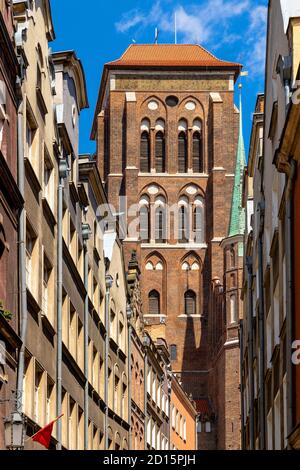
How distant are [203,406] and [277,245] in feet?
268

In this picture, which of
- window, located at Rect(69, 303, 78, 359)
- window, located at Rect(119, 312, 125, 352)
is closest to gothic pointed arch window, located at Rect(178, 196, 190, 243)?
window, located at Rect(119, 312, 125, 352)


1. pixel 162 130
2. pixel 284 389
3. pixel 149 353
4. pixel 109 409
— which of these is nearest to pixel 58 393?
pixel 284 389

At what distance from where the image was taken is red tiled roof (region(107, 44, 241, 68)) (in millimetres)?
117312

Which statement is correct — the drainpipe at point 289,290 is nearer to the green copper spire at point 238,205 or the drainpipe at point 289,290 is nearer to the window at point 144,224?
the green copper spire at point 238,205

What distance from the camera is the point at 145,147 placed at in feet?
381

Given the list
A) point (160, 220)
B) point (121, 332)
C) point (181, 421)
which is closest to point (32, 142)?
point (121, 332)

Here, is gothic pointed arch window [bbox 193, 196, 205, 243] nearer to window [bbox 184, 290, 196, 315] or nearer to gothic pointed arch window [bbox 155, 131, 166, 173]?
gothic pointed arch window [bbox 155, 131, 166, 173]

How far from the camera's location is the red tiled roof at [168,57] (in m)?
117

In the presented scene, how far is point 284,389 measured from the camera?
2495 centimetres

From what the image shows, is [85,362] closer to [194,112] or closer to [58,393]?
[58,393]

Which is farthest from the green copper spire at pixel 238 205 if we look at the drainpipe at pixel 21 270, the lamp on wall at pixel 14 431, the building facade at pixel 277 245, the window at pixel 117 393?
the lamp on wall at pixel 14 431

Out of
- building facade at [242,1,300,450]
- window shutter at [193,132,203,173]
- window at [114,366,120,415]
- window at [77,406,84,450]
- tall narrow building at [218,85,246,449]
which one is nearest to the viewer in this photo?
building facade at [242,1,300,450]

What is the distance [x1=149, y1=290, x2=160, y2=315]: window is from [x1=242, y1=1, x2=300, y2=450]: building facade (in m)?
74.0

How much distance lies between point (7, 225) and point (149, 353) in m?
36.1
